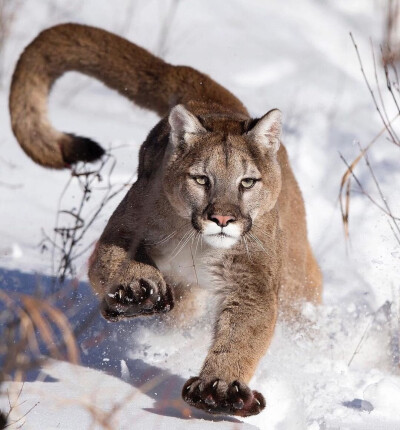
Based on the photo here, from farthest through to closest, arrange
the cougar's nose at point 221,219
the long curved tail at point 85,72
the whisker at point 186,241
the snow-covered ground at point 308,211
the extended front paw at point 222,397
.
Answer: the long curved tail at point 85,72
the whisker at point 186,241
the snow-covered ground at point 308,211
the cougar's nose at point 221,219
the extended front paw at point 222,397

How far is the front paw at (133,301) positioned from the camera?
358cm

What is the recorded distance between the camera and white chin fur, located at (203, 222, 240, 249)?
11.8 ft

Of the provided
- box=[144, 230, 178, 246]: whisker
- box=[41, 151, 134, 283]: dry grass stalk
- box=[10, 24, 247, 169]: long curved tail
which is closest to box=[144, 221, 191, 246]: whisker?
box=[144, 230, 178, 246]: whisker

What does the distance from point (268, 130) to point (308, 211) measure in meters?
2.82

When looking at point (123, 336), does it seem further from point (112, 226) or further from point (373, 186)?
point (373, 186)

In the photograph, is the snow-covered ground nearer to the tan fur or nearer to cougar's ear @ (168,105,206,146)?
the tan fur

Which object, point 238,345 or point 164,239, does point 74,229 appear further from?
point 238,345

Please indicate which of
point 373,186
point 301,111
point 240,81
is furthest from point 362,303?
point 240,81

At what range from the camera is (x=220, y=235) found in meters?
3.63

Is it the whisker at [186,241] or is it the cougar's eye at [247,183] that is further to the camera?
the whisker at [186,241]

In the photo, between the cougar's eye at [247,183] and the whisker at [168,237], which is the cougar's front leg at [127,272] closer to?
the whisker at [168,237]

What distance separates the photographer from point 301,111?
8.02 meters

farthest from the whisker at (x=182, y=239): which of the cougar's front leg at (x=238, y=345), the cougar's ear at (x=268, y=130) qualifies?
the cougar's ear at (x=268, y=130)

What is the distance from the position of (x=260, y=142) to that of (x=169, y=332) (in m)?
1.22
